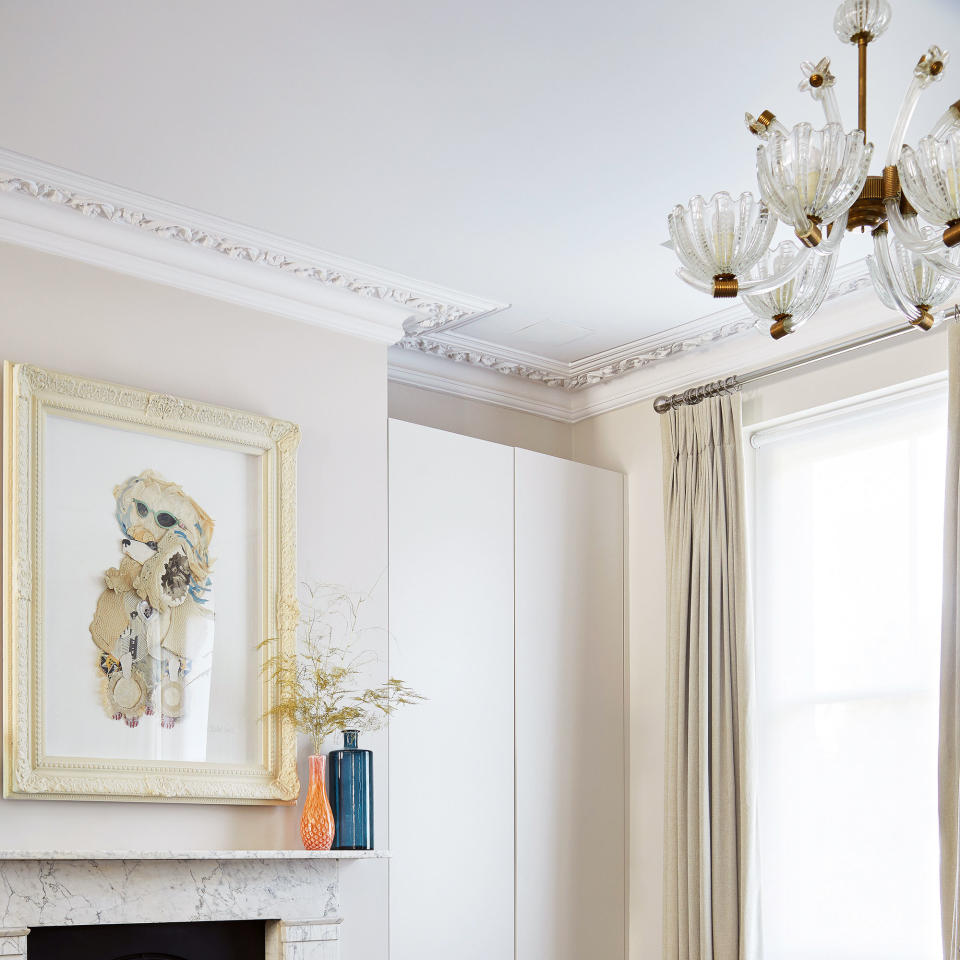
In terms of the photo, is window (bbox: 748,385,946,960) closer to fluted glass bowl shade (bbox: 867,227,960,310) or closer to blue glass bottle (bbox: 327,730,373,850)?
blue glass bottle (bbox: 327,730,373,850)

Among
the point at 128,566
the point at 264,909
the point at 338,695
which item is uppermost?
the point at 128,566

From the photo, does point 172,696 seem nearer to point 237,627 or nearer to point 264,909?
point 237,627

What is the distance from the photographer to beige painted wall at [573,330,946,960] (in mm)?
3936

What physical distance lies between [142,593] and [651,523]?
204cm

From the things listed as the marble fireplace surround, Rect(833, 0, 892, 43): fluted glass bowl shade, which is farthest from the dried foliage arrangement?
Rect(833, 0, 892, 43): fluted glass bowl shade

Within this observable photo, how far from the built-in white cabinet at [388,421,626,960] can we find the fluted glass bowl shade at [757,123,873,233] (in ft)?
7.64

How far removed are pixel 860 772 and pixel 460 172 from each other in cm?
220

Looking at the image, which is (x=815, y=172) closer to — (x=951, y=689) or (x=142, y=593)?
(x=951, y=689)

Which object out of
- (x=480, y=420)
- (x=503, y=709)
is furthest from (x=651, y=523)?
(x=503, y=709)

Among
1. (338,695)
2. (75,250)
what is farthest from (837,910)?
(75,250)

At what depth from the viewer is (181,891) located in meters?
3.18

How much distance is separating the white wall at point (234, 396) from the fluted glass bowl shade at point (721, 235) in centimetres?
196

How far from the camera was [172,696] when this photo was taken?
3340 mm

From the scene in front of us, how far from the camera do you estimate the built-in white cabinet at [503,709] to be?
3906mm
